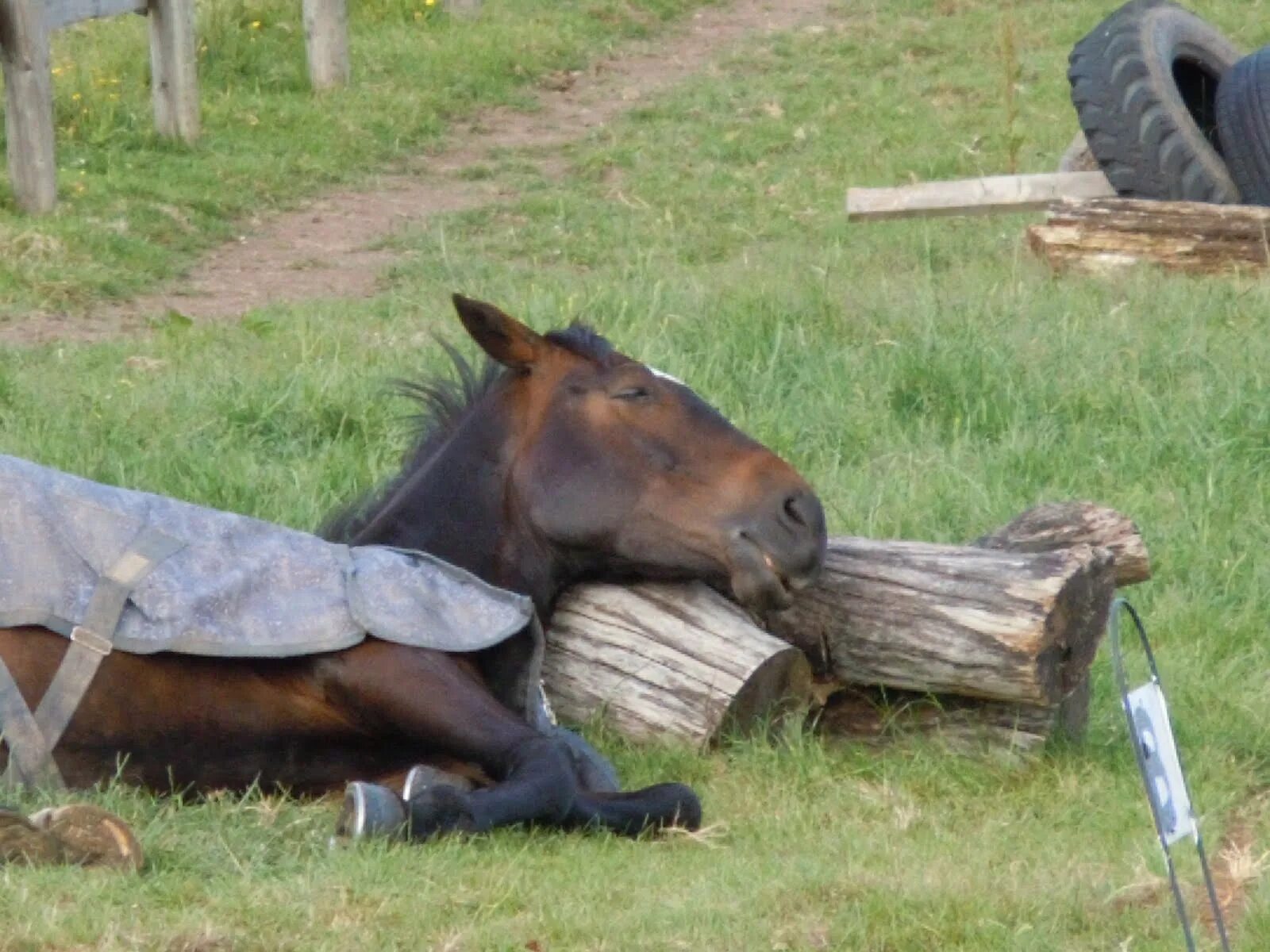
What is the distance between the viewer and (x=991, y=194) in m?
10.9

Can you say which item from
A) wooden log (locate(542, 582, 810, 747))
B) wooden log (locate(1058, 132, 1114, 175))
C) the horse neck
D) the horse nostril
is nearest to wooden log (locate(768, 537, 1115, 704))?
wooden log (locate(542, 582, 810, 747))

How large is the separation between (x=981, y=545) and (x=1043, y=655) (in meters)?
0.61

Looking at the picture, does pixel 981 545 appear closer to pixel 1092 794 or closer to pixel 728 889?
pixel 1092 794

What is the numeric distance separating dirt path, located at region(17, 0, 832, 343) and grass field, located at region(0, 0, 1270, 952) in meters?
0.25

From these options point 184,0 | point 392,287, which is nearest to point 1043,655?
point 392,287

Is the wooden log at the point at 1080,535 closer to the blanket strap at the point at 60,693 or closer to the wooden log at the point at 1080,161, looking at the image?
the blanket strap at the point at 60,693

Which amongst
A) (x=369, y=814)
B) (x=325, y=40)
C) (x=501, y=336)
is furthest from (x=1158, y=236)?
(x=325, y=40)

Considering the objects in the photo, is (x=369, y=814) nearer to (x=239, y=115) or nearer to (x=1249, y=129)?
(x=1249, y=129)

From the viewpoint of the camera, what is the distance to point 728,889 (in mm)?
3889

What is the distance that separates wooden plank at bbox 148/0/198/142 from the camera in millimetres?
13055

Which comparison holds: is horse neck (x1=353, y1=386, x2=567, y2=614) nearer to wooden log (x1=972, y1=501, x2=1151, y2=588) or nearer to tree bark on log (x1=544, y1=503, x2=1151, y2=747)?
tree bark on log (x1=544, y1=503, x2=1151, y2=747)

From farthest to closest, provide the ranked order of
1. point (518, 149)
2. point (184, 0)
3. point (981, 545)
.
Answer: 1. point (518, 149)
2. point (184, 0)
3. point (981, 545)

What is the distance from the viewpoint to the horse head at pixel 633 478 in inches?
183

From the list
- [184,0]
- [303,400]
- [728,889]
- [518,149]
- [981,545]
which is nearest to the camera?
[728,889]
